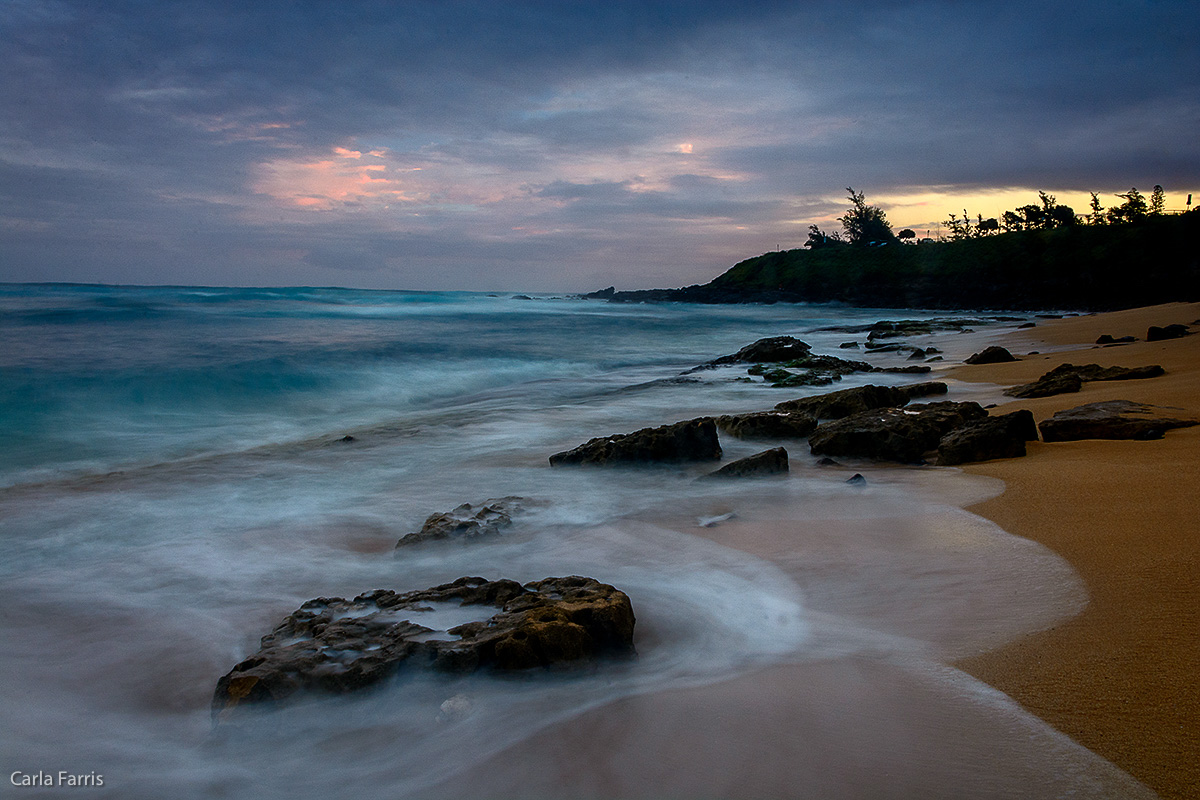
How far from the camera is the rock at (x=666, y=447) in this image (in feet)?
17.3

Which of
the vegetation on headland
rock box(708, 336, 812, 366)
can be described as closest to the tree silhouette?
the vegetation on headland

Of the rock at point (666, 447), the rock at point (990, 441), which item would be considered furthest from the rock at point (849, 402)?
the rock at point (990, 441)

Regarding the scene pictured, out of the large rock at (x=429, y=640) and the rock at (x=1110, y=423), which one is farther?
the rock at (x=1110, y=423)

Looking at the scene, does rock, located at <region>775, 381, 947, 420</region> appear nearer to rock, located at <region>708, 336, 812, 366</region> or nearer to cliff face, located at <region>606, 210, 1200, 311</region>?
rock, located at <region>708, 336, 812, 366</region>

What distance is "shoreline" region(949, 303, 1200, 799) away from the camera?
5.37 ft

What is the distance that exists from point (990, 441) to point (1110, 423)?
0.80 m

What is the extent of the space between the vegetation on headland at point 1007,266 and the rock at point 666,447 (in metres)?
35.7

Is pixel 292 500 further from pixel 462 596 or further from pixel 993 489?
pixel 993 489

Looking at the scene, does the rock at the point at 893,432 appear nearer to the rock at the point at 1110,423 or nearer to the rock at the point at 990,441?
the rock at the point at 990,441

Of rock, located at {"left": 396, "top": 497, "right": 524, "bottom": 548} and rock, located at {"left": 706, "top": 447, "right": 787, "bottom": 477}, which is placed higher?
rock, located at {"left": 706, "top": 447, "right": 787, "bottom": 477}

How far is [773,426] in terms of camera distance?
5.98m

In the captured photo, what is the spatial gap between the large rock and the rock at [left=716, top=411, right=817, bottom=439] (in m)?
3.64

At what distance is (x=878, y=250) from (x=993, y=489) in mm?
53977

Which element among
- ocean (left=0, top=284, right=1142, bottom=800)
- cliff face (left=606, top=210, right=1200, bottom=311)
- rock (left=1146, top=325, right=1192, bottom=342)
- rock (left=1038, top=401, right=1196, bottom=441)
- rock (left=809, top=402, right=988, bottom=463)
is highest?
cliff face (left=606, top=210, right=1200, bottom=311)
